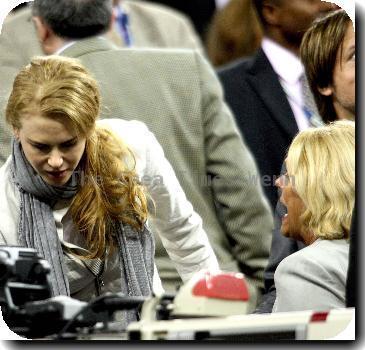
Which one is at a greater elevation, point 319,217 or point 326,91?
point 326,91

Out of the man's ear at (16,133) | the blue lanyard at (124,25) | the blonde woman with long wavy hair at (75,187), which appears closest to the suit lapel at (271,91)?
the blonde woman with long wavy hair at (75,187)

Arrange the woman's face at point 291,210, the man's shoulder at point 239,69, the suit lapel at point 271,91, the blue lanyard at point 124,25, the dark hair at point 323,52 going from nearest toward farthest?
1. the woman's face at point 291,210
2. the dark hair at point 323,52
3. the suit lapel at point 271,91
4. the man's shoulder at point 239,69
5. the blue lanyard at point 124,25

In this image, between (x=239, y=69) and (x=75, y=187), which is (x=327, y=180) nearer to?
(x=75, y=187)

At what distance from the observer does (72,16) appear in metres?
4.11

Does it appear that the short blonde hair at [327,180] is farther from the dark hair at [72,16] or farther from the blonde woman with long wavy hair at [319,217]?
the dark hair at [72,16]

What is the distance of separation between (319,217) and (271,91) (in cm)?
58

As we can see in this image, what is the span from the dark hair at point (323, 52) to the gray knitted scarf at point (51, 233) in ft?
1.92

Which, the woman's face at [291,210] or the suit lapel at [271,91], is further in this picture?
the suit lapel at [271,91]

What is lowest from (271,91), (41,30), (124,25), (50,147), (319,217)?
(124,25)

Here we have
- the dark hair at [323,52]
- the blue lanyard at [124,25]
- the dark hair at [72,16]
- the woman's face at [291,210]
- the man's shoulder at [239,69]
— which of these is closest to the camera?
the woman's face at [291,210]

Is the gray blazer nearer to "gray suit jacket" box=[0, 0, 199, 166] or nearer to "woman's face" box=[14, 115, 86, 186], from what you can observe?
"woman's face" box=[14, 115, 86, 186]

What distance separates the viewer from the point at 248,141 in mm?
4168

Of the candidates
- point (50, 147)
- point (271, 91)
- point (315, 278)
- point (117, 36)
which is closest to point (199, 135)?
point (271, 91)

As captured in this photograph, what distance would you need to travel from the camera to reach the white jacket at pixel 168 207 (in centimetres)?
386
